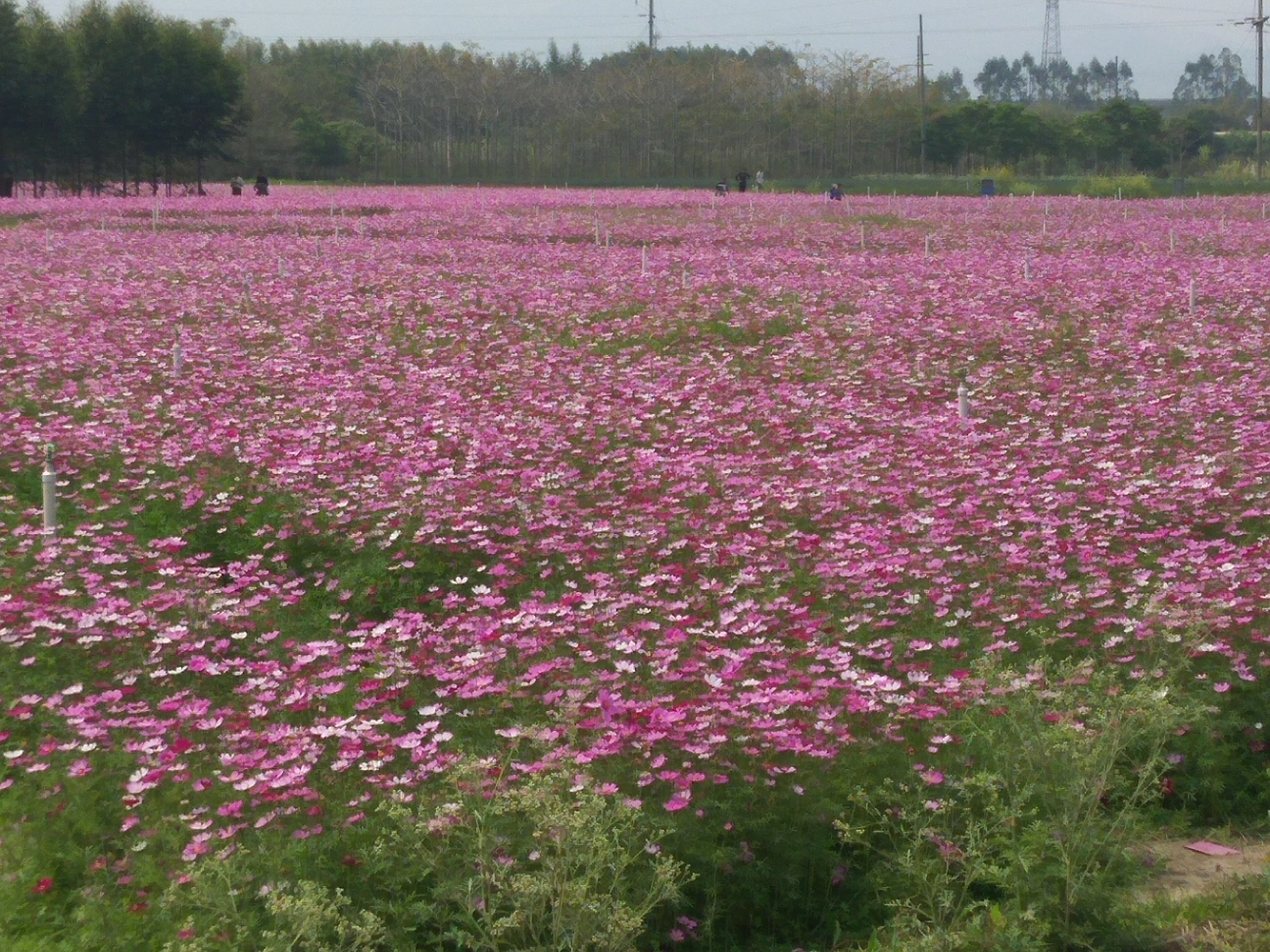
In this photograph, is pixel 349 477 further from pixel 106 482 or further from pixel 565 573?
pixel 565 573

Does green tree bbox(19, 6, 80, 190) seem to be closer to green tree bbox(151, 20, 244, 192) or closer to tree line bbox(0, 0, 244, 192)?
tree line bbox(0, 0, 244, 192)

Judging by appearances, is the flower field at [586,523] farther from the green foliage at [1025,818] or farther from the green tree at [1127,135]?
the green tree at [1127,135]

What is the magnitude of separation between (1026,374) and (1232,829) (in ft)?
28.1

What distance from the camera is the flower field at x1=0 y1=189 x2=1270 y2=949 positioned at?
19.8ft

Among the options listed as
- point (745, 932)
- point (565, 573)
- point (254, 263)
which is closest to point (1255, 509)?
point (565, 573)

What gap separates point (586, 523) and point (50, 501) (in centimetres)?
351

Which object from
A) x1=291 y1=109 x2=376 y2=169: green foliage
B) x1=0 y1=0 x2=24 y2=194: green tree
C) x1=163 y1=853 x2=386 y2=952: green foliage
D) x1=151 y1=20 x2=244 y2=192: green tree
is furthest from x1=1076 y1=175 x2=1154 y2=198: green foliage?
x1=163 y1=853 x2=386 y2=952: green foliage

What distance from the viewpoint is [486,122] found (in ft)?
316

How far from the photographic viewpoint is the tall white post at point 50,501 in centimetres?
869

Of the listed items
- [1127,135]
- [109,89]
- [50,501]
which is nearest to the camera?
[50,501]

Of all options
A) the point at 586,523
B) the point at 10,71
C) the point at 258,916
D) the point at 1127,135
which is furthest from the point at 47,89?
the point at 258,916

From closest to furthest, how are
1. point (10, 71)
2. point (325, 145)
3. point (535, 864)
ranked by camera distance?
point (535, 864)
point (10, 71)
point (325, 145)

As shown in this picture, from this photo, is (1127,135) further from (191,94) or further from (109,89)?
(109,89)

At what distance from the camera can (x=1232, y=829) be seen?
5.98 meters
